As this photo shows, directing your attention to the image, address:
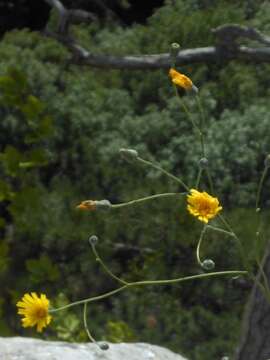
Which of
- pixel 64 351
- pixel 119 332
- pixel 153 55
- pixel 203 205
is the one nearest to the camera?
pixel 203 205

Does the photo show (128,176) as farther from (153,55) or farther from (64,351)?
(64,351)

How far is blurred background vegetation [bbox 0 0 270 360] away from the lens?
3.58 metres

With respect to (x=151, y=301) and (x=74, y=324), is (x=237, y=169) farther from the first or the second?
(x=74, y=324)

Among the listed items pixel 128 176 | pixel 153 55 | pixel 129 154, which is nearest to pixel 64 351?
pixel 129 154

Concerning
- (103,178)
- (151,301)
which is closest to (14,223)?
(103,178)

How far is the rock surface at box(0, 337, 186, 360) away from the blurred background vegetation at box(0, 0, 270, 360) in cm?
77

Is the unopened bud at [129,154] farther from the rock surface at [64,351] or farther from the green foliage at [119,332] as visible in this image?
the green foliage at [119,332]

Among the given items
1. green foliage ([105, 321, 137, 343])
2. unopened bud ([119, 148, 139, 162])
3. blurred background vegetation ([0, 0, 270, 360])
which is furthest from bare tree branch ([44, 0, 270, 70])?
unopened bud ([119, 148, 139, 162])

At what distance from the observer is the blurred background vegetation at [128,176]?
3.58 metres

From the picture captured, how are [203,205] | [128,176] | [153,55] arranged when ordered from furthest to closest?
[153,55]
[128,176]
[203,205]

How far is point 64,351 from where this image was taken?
2566 millimetres

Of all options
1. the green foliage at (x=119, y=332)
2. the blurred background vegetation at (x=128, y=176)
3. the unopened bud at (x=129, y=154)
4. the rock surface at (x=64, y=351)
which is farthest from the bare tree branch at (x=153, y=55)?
the unopened bud at (x=129, y=154)

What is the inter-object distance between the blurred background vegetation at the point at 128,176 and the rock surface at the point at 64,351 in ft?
2.54

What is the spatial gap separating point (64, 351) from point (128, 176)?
4.32 ft
